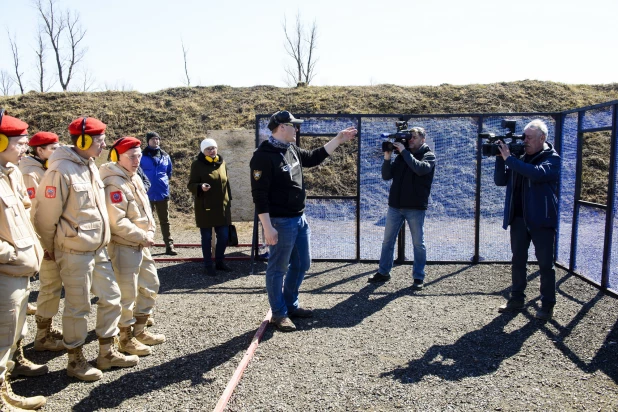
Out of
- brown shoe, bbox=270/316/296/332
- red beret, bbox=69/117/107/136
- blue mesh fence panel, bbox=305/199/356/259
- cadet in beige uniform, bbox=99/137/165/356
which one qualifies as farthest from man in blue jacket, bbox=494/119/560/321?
red beret, bbox=69/117/107/136

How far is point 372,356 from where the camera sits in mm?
4301

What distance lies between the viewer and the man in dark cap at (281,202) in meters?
4.52

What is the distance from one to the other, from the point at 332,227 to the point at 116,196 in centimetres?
417

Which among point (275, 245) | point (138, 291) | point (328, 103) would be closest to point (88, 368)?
point (138, 291)

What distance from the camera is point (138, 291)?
455 cm

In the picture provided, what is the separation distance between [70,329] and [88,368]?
0.36 m

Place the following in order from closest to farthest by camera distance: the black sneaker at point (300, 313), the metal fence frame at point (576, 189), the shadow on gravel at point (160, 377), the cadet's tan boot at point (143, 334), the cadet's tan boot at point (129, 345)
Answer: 1. the shadow on gravel at point (160, 377)
2. the cadet's tan boot at point (129, 345)
3. the cadet's tan boot at point (143, 334)
4. the black sneaker at point (300, 313)
5. the metal fence frame at point (576, 189)

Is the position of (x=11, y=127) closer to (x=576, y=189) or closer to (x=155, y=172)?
(x=155, y=172)

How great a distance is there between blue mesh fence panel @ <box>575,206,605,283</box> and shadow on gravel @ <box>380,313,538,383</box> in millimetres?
2052

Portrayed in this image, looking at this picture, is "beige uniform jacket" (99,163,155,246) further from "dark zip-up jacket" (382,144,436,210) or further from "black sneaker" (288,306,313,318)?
"dark zip-up jacket" (382,144,436,210)

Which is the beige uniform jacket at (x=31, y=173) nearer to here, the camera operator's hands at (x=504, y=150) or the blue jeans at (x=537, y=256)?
the camera operator's hands at (x=504, y=150)

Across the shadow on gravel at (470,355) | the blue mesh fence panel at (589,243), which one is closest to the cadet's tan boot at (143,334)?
the shadow on gravel at (470,355)

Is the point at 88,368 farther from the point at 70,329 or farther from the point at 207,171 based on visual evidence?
the point at 207,171

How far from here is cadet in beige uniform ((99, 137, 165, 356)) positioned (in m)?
4.13
